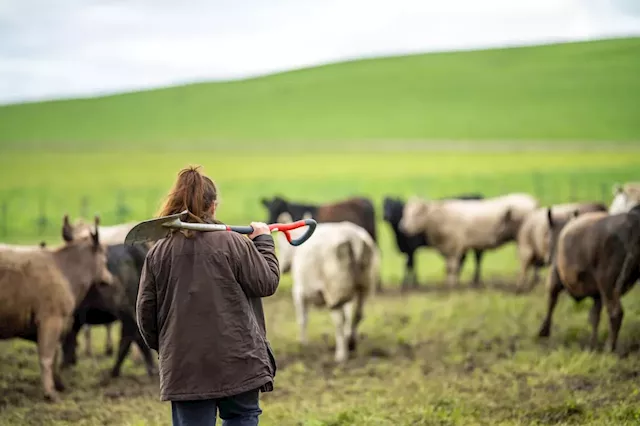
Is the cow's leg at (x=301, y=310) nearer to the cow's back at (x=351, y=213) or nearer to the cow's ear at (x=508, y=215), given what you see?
the cow's back at (x=351, y=213)

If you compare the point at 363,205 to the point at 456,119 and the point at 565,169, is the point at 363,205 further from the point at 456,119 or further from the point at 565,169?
the point at 456,119

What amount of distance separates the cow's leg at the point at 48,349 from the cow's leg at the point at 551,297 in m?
5.99

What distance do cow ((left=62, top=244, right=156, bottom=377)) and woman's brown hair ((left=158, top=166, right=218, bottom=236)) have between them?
553 centimetres

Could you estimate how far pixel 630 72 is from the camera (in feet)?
70.2

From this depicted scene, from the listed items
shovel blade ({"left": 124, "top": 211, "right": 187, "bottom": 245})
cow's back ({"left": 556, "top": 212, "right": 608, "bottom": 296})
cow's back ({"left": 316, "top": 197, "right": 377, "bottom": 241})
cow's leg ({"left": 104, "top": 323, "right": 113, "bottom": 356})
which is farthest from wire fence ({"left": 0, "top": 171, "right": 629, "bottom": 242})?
shovel blade ({"left": 124, "top": 211, "right": 187, "bottom": 245})

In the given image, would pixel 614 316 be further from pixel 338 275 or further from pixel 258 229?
pixel 258 229

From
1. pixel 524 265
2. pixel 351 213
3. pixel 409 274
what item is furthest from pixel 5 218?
pixel 524 265

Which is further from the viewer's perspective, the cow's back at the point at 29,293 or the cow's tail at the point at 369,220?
the cow's tail at the point at 369,220

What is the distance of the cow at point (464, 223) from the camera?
711 inches

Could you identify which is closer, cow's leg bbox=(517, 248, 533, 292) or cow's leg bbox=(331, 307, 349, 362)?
cow's leg bbox=(331, 307, 349, 362)

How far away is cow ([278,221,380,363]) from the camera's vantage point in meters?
10.8

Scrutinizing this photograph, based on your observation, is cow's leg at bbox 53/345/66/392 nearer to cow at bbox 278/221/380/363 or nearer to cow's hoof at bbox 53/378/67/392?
cow's hoof at bbox 53/378/67/392

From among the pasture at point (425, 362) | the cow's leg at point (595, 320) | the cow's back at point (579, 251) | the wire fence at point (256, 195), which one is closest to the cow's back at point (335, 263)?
the pasture at point (425, 362)

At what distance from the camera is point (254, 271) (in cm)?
445
